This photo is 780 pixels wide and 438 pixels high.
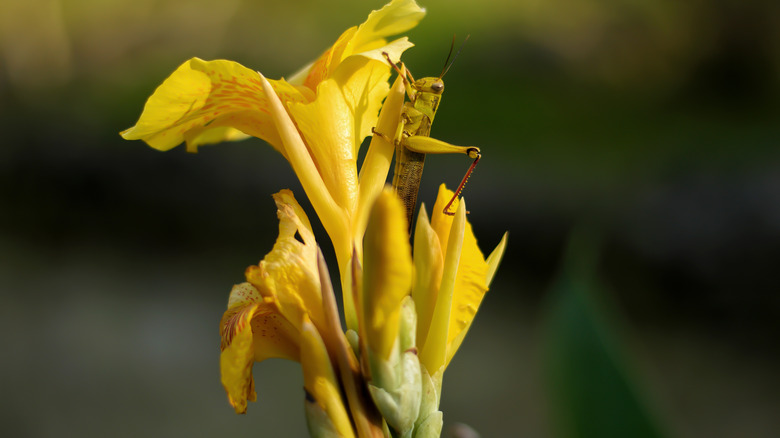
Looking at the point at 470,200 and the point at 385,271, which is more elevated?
the point at 385,271

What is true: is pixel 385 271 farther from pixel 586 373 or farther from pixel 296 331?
pixel 586 373

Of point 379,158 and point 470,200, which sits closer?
point 379,158

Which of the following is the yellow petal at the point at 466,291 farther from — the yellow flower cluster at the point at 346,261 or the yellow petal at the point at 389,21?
the yellow petal at the point at 389,21

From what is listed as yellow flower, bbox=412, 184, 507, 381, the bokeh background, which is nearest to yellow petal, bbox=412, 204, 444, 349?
yellow flower, bbox=412, 184, 507, 381

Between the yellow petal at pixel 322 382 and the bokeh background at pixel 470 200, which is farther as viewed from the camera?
the bokeh background at pixel 470 200

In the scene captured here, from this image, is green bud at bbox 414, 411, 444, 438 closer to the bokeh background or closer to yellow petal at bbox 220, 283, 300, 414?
yellow petal at bbox 220, 283, 300, 414

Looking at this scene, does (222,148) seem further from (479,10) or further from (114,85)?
(479,10)

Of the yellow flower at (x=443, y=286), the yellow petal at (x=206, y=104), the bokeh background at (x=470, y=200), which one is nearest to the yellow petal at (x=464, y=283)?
the yellow flower at (x=443, y=286)

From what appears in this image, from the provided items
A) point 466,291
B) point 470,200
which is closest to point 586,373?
point 466,291
